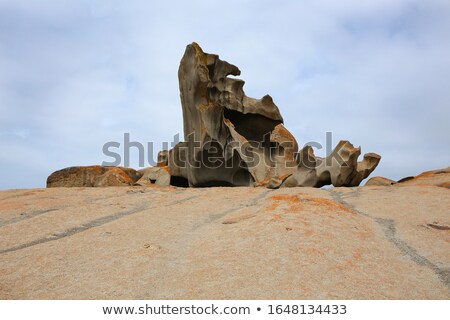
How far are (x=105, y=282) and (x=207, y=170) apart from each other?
37.8 ft

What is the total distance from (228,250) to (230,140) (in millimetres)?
10316

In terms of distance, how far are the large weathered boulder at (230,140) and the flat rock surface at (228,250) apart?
5.07 metres

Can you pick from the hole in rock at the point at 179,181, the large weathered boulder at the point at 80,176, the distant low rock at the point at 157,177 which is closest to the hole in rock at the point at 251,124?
the hole in rock at the point at 179,181

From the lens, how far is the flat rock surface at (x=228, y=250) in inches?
186

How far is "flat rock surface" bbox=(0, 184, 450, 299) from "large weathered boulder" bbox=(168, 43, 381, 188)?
507cm

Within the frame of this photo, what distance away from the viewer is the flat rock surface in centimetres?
473

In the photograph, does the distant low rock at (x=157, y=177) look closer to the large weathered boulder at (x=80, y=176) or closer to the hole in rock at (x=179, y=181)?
the hole in rock at (x=179, y=181)

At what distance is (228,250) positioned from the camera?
587cm

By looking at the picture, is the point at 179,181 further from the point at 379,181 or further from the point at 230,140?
the point at 379,181

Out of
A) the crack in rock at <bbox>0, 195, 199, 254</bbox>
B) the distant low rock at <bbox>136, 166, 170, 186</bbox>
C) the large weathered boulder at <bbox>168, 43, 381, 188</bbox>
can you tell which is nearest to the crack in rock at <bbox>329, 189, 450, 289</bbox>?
the crack in rock at <bbox>0, 195, 199, 254</bbox>

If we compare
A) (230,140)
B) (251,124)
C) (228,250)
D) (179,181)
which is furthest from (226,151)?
(228,250)

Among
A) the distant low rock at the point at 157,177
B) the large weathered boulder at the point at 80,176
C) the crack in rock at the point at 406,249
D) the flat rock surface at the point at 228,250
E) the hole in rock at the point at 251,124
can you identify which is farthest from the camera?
the distant low rock at the point at 157,177

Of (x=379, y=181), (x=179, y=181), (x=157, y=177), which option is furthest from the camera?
(x=179, y=181)

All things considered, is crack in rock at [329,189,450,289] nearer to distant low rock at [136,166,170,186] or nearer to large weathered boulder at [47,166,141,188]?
distant low rock at [136,166,170,186]
